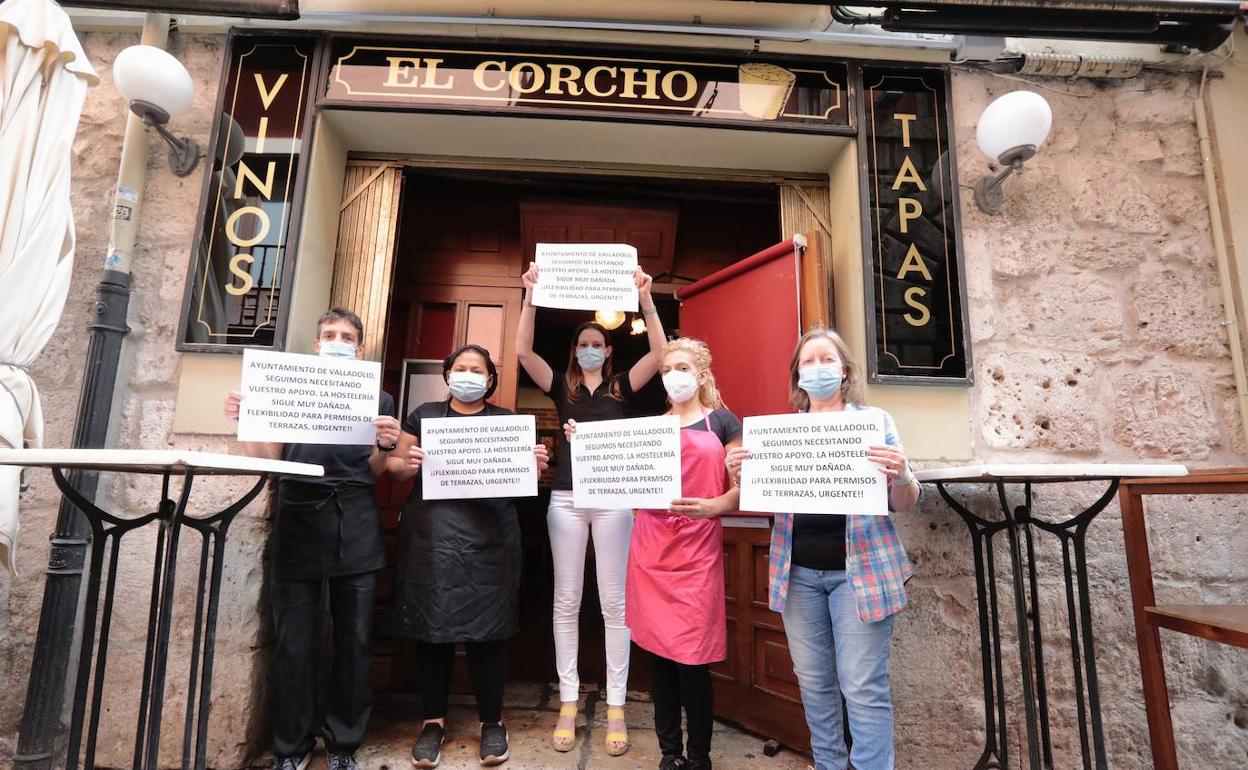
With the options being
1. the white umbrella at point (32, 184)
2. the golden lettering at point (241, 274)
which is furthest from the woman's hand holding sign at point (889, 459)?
the golden lettering at point (241, 274)

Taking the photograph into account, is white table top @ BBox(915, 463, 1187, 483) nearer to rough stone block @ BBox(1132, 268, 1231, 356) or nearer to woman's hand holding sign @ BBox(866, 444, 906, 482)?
woman's hand holding sign @ BBox(866, 444, 906, 482)

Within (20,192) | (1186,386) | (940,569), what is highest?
(20,192)

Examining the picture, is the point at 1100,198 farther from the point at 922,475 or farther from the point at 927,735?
the point at 927,735

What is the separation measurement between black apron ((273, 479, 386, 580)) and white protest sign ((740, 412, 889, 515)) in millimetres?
1587

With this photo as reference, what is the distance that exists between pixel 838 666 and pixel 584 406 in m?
1.55

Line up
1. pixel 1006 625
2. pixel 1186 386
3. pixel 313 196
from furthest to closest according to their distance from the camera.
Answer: pixel 313 196 → pixel 1186 386 → pixel 1006 625

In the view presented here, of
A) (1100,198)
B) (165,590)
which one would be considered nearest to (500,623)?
(165,590)

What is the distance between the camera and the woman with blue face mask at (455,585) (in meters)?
2.52

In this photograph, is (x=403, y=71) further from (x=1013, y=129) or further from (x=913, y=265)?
(x=1013, y=129)

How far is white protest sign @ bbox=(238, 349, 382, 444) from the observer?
2195 millimetres

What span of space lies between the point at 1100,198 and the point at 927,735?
2.83 m

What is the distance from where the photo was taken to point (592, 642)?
404 cm

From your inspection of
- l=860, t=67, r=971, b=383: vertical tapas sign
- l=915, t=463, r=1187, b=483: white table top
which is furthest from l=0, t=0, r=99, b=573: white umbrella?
l=860, t=67, r=971, b=383: vertical tapas sign

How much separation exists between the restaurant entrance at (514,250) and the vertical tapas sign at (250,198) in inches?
26.2
